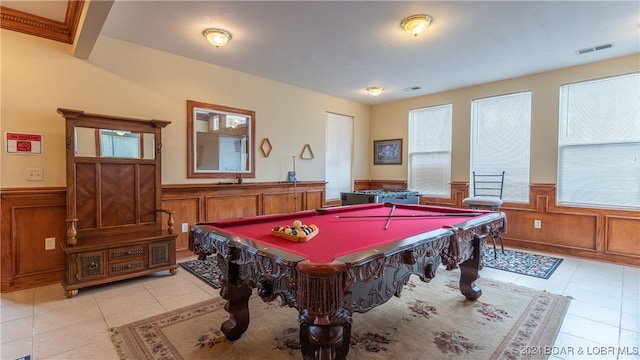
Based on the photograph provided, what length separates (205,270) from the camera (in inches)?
134

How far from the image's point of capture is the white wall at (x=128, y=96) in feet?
9.43

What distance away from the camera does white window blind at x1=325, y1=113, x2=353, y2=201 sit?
5.91 meters

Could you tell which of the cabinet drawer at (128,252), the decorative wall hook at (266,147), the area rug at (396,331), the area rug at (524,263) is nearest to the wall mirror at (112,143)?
the cabinet drawer at (128,252)

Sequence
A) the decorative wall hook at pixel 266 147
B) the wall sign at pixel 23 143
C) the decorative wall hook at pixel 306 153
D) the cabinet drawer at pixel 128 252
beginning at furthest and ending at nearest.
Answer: the decorative wall hook at pixel 306 153 → the decorative wall hook at pixel 266 147 → the cabinet drawer at pixel 128 252 → the wall sign at pixel 23 143

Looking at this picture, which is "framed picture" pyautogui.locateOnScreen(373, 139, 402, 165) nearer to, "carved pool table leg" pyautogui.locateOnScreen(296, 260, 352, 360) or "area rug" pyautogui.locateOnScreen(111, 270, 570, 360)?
"area rug" pyautogui.locateOnScreen(111, 270, 570, 360)

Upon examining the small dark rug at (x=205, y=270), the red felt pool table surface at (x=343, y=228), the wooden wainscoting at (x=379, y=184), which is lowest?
the small dark rug at (x=205, y=270)

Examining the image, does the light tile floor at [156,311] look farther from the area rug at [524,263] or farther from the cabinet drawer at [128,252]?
Answer: the cabinet drawer at [128,252]

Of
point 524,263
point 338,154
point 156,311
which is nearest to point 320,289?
point 156,311

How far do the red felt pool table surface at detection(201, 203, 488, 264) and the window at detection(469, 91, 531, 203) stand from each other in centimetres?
255

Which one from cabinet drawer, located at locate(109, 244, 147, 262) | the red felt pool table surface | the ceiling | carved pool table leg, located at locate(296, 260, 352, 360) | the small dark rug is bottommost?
the small dark rug

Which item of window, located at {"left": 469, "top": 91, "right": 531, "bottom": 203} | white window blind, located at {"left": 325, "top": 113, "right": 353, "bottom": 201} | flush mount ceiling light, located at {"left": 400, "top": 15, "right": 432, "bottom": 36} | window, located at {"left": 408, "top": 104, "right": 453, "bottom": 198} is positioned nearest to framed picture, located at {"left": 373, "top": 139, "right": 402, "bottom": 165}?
window, located at {"left": 408, "top": 104, "right": 453, "bottom": 198}

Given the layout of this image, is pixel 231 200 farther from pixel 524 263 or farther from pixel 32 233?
pixel 524 263

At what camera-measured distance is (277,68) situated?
4238 mm

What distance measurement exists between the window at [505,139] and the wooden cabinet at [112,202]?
4.85 m
